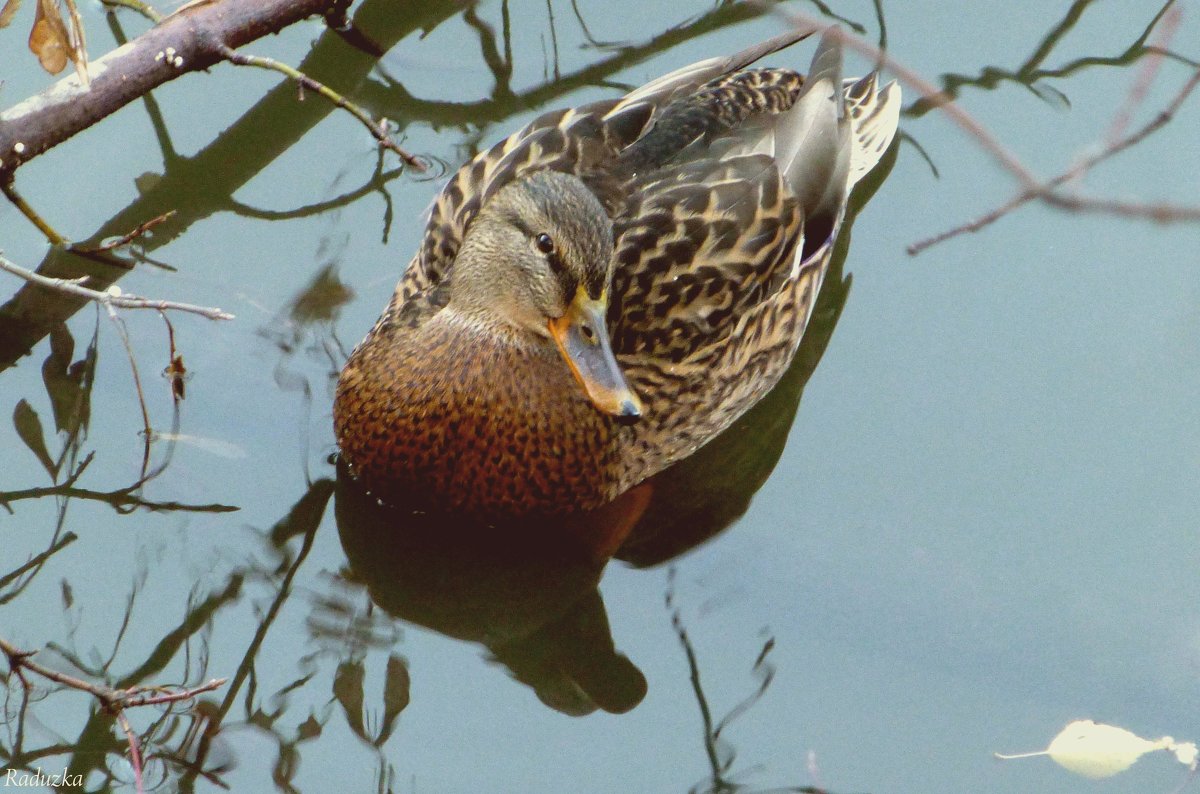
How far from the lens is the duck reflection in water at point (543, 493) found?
12.2ft

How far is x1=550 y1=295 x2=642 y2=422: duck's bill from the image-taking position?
11.8ft

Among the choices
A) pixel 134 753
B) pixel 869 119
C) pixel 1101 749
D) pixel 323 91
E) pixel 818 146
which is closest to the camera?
pixel 134 753

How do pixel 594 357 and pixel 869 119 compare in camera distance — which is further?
pixel 869 119

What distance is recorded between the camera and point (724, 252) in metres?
4.22

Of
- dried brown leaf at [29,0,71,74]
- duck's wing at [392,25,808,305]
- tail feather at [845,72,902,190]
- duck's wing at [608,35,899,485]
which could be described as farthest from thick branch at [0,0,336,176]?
tail feather at [845,72,902,190]

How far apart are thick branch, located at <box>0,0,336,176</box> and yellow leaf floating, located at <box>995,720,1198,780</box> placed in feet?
9.76

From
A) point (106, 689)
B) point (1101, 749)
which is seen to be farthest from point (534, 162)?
point (1101, 749)

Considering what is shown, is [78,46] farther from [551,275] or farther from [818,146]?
[818,146]

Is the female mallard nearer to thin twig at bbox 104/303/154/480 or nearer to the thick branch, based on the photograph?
thin twig at bbox 104/303/154/480

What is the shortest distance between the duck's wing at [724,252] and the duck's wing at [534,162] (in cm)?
7

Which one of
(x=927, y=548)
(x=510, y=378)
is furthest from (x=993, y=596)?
(x=510, y=378)

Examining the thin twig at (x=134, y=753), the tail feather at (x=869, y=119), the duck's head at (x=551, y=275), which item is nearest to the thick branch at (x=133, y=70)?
the duck's head at (x=551, y=275)

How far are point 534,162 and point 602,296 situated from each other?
0.70 m

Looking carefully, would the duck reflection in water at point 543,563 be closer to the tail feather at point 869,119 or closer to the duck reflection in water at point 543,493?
the duck reflection in water at point 543,493
